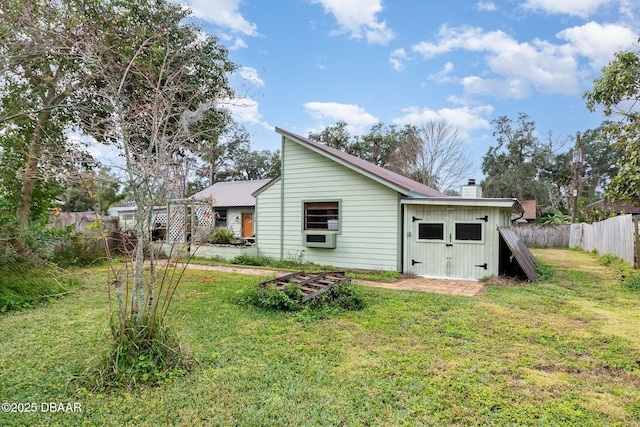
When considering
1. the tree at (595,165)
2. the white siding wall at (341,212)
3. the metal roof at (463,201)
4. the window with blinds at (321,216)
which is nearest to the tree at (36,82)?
the white siding wall at (341,212)

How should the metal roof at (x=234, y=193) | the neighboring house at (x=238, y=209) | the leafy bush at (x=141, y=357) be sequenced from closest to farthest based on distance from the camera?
the leafy bush at (x=141, y=357) < the neighboring house at (x=238, y=209) < the metal roof at (x=234, y=193)

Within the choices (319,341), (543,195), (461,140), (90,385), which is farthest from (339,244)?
(543,195)

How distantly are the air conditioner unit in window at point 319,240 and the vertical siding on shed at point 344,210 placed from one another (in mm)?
201

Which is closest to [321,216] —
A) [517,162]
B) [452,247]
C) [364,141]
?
[452,247]

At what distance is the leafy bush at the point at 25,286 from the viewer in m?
5.44

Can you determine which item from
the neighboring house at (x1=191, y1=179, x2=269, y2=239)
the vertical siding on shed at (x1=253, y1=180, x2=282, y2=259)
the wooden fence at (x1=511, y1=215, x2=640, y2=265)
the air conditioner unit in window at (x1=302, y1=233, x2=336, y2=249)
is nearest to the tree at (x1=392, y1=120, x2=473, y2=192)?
the wooden fence at (x1=511, y1=215, x2=640, y2=265)

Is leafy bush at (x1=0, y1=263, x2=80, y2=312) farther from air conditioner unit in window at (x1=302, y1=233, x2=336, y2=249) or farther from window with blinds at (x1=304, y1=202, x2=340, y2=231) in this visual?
window with blinds at (x1=304, y1=202, x2=340, y2=231)

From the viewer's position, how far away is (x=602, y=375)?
323cm

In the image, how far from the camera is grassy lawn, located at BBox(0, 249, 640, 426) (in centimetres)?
253

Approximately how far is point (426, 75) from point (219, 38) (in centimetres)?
1127

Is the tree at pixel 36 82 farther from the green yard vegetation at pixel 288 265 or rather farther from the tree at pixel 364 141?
the tree at pixel 364 141

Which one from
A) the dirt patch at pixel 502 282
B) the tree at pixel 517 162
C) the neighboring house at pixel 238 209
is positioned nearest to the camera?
the dirt patch at pixel 502 282

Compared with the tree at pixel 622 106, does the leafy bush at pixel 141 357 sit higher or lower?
lower

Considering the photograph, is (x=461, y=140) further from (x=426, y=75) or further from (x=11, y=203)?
(x=11, y=203)
